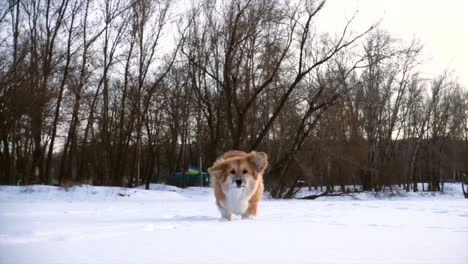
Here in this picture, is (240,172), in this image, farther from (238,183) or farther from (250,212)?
(250,212)

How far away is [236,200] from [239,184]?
27cm

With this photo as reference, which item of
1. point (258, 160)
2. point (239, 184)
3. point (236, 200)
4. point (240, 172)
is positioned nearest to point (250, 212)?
point (236, 200)

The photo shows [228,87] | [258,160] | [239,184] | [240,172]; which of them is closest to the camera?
[239,184]

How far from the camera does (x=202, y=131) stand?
127 ft

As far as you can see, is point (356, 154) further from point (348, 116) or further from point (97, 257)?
point (97, 257)

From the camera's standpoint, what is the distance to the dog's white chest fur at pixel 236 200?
730 cm

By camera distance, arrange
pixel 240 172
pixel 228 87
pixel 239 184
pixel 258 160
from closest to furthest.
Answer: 1. pixel 239 184
2. pixel 240 172
3. pixel 258 160
4. pixel 228 87

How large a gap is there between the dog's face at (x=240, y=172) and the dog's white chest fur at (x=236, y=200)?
0.14 feet

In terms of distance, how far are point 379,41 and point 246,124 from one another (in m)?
7.26

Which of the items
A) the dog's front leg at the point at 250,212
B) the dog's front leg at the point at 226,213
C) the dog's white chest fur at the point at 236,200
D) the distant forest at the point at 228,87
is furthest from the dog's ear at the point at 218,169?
the distant forest at the point at 228,87

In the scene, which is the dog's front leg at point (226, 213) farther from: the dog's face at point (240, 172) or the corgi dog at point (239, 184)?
the dog's face at point (240, 172)

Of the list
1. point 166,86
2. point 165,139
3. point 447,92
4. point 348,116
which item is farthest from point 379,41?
point 165,139

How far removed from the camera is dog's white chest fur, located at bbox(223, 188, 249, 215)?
24.0 feet

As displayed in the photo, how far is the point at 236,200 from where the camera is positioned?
24.0 ft
